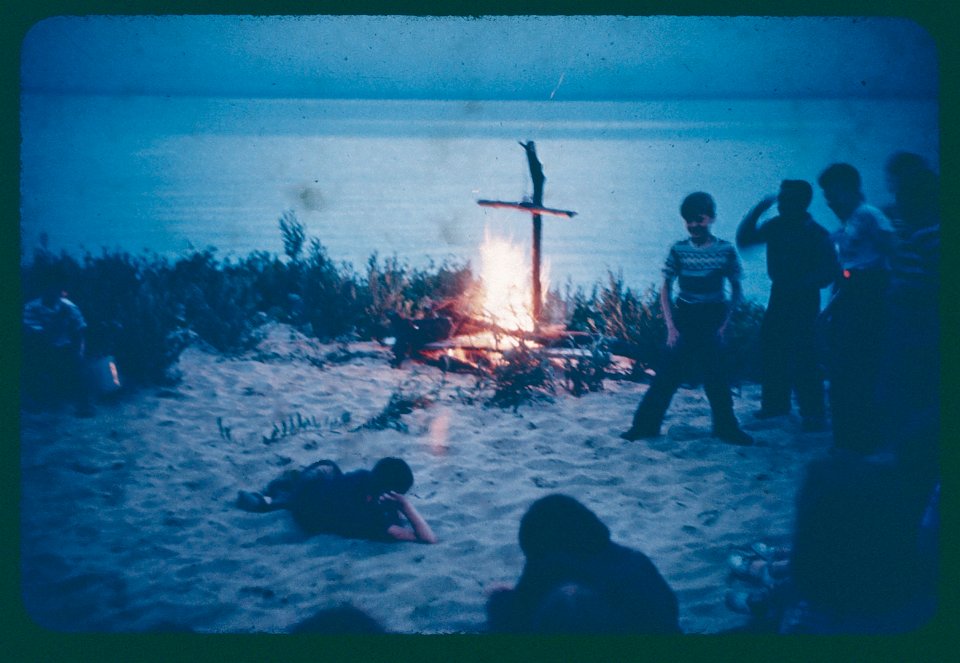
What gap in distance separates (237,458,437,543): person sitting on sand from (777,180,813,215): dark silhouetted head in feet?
10.9

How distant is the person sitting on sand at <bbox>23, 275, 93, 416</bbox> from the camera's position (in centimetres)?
437

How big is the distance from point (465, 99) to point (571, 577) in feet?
11.0

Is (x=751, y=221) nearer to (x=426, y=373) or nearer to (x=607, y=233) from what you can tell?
(x=607, y=233)

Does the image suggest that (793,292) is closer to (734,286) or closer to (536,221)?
(734,286)

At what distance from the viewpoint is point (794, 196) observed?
4.30 metres

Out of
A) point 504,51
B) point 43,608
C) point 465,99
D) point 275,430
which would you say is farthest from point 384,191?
point 43,608

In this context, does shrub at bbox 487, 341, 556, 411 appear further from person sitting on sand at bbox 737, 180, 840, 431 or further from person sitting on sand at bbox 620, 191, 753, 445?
person sitting on sand at bbox 737, 180, 840, 431

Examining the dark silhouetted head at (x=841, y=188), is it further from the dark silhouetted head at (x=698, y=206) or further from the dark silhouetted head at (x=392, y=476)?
the dark silhouetted head at (x=392, y=476)

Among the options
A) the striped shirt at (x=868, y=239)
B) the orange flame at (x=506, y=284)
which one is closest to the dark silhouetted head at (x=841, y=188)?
the striped shirt at (x=868, y=239)

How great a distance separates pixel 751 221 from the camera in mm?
4391

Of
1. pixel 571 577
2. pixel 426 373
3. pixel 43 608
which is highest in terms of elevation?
pixel 426 373

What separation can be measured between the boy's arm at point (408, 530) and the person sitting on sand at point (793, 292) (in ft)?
9.30

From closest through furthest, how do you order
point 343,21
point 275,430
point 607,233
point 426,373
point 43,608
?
point 43,608, point 343,21, point 275,430, point 426,373, point 607,233

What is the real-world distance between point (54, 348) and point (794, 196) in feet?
18.4
